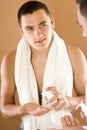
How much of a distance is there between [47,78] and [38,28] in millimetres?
253

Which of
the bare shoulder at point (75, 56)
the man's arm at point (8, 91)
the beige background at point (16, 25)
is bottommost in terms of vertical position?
the man's arm at point (8, 91)

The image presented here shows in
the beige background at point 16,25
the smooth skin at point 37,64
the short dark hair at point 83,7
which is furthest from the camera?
the beige background at point 16,25

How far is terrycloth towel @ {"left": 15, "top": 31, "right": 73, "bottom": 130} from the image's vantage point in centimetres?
135

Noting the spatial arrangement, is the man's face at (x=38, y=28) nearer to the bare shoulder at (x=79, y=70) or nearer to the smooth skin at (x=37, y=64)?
the smooth skin at (x=37, y=64)

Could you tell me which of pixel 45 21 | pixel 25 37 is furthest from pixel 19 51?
pixel 45 21

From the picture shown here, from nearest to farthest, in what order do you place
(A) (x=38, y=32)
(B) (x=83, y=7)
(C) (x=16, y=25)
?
(B) (x=83, y=7) < (A) (x=38, y=32) < (C) (x=16, y=25)

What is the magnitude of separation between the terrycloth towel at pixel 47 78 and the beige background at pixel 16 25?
1.38 ft

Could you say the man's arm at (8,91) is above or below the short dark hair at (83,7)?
below

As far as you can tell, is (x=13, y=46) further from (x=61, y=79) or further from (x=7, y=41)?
(x=61, y=79)

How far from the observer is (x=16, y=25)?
1851 millimetres

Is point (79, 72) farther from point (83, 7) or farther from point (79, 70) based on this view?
point (83, 7)

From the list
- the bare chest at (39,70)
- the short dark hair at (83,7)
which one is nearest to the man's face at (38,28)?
the bare chest at (39,70)

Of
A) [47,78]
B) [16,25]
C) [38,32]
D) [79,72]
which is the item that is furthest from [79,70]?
[16,25]

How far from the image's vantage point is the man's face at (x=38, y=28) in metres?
1.35
